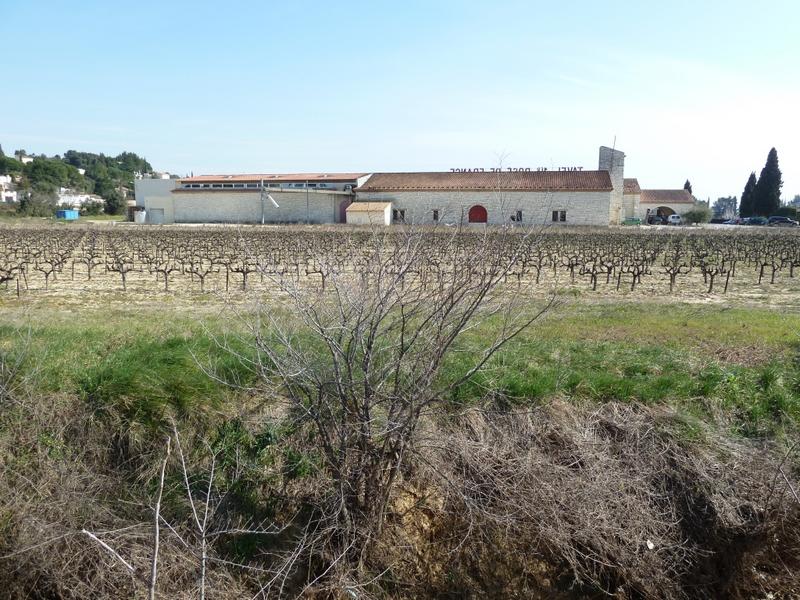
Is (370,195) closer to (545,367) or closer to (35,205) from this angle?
(35,205)

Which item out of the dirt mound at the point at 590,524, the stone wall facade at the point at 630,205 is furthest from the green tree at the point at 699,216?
the dirt mound at the point at 590,524

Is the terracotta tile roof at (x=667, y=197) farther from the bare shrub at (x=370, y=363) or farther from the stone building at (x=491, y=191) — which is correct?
the bare shrub at (x=370, y=363)

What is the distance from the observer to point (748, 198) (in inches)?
2768

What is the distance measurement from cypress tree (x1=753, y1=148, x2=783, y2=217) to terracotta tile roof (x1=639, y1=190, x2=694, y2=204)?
7288 mm

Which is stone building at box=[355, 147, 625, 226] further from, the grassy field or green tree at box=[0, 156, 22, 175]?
green tree at box=[0, 156, 22, 175]

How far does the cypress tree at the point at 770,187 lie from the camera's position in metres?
65.5

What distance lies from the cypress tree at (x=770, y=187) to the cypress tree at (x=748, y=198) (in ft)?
5.05

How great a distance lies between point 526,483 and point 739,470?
6.49 ft

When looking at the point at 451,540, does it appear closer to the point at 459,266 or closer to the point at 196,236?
the point at 459,266

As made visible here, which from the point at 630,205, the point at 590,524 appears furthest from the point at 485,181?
the point at 590,524

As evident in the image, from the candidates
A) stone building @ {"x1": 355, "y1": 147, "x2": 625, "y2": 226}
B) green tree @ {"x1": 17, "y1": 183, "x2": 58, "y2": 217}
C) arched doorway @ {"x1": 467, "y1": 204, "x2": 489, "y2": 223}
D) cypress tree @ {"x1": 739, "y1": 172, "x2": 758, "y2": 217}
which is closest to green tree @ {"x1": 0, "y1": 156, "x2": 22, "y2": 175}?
green tree @ {"x1": 17, "y1": 183, "x2": 58, "y2": 217}

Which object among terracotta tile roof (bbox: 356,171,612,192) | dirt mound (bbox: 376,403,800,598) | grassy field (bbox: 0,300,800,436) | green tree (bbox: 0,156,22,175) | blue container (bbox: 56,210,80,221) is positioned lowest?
dirt mound (bbox: 376,403,800,598)

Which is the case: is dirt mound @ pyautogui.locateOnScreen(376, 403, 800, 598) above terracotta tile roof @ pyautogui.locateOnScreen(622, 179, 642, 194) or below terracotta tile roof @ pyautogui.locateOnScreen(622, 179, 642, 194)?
below

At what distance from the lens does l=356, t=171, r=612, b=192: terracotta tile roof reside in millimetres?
47344
